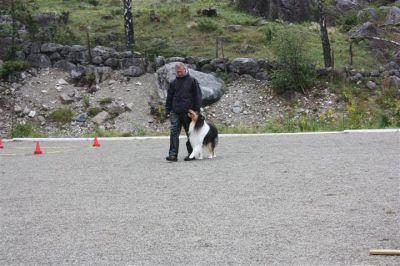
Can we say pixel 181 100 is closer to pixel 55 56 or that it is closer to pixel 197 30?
pixel 55 56

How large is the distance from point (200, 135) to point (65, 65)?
15734 mm

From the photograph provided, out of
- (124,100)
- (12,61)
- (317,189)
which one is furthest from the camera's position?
(12,61)

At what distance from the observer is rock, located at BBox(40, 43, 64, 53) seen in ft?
89.9

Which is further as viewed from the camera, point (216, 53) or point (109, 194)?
point (216, 53)

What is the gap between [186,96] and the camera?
12.8 m

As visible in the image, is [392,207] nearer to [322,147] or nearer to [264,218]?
[264,218]

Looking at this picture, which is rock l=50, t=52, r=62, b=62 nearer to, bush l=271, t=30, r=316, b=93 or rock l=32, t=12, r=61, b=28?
rock l=32, t=12, r=61, b=28

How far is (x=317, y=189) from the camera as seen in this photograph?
9.12 m

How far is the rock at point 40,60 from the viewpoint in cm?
2714

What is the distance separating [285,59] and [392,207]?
1764cm

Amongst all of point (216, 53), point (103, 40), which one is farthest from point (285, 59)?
point (103, 40)

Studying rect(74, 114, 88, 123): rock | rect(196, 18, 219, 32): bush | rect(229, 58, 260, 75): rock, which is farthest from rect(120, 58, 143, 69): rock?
rect(196, 18, 219, 32): bush

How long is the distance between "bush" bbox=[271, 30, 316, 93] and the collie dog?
40.3 ft

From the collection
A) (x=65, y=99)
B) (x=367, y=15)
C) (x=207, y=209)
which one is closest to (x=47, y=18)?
(x=65, y=99)
